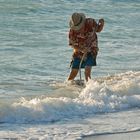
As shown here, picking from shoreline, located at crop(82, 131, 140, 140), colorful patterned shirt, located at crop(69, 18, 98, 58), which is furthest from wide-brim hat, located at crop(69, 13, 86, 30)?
shoreline, located at crop(82, 131, 140, 140)

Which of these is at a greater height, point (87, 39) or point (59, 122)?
point (87, 39)

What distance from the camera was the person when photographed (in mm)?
9719

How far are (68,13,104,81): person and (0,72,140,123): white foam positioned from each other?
23.6 inches

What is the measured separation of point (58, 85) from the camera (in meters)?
10.2

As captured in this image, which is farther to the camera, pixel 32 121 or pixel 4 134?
pixel 32 121

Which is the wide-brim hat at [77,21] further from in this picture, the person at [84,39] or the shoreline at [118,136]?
the shoreline at [118,136]

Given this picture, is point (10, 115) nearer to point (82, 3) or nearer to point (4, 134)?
point (4, 134)

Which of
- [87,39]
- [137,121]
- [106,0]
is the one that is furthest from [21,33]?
[106,0]

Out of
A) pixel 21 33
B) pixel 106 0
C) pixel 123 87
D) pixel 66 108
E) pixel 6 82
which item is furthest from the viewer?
pixel 106 0

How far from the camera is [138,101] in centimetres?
887

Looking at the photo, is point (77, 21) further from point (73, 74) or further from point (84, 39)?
point (73, 74)

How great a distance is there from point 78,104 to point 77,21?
1.66 metres

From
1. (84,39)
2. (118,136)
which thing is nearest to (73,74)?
(84,39)

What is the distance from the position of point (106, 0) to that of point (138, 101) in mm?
20797
